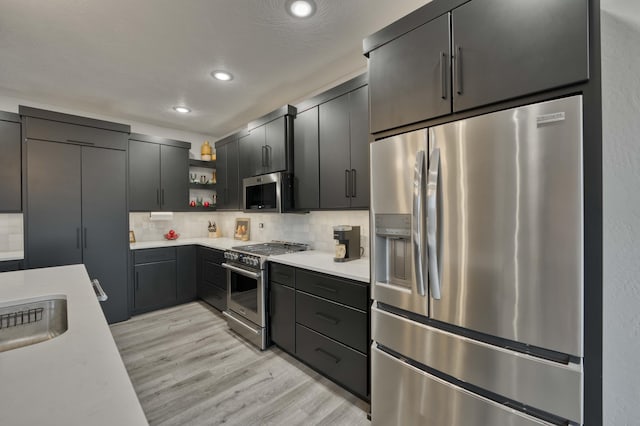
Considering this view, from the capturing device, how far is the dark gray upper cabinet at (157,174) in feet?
12.1

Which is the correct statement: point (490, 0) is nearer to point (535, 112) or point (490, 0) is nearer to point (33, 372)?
point (535, 112)

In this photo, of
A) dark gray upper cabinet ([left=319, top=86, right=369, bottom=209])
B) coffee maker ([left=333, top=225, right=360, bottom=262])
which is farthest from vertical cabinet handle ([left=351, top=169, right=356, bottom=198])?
coffee maker ([left=333, top=225, right=360, bottom=262])

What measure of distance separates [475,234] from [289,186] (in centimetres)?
200

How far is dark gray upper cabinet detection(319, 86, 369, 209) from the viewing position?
2191 millimetres

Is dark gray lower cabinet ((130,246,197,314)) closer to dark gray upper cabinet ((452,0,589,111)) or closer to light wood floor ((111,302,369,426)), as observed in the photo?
light wood floor ((111,302,369,426))

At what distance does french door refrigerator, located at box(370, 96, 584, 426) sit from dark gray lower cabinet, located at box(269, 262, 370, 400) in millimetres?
302

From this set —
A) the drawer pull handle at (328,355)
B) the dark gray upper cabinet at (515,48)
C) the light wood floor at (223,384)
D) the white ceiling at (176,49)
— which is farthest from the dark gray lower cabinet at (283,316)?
the white ceiling at (176,49)

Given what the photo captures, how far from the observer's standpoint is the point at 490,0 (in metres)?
1.17

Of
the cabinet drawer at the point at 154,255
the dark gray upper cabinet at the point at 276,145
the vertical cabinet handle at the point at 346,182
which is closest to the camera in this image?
the vertical cabinet handle at the point at 346,182

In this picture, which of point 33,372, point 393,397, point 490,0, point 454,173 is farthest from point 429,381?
point 490,0

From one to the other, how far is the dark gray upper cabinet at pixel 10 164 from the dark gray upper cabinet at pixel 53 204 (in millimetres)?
204

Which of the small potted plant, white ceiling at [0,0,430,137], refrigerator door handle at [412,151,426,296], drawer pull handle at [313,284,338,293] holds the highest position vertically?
white ceiling at [0,0,430,137]

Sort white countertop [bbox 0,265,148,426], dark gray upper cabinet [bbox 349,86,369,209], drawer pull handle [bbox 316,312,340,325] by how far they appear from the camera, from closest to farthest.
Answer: white countertop [bbox 0,265,148,426], drawer pull handle [bbox 316,312,340,325], dark gray upper cabinet [bbox 349,86,369,209]

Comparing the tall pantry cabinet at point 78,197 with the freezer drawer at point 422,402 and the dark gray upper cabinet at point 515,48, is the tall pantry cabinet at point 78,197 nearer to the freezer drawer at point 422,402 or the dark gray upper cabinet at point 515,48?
the freezer drawer at point 422,402
